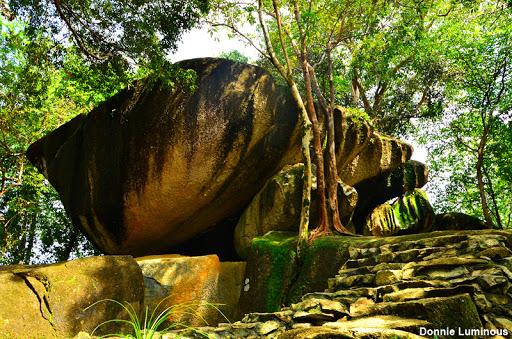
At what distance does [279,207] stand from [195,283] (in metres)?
3.02

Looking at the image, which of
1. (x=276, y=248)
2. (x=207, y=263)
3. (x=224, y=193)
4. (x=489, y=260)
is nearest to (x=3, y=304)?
(x=207, y=263)

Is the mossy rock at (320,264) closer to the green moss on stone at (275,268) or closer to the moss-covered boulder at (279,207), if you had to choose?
the green moss on stone at (275,268)

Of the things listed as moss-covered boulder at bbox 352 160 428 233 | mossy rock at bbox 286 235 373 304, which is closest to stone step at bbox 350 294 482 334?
mossy rock at bbox 286 235 373 304

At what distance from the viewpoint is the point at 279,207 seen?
11016 millimetres

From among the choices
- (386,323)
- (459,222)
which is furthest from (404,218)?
(386,323)

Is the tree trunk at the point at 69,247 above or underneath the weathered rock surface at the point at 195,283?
above

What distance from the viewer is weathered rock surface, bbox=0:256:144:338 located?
6727 mm

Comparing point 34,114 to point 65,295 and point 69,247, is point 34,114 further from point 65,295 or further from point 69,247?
point 65,295

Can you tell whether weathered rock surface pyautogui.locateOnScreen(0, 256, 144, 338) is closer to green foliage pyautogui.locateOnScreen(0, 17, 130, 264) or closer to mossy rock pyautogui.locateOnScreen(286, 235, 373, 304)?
mossy rock pyautogui.locateOnScreen(286, 235, 373, 304)

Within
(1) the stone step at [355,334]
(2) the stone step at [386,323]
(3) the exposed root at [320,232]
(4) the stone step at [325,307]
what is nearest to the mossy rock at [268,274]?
(3) the exposed root at [320,232]

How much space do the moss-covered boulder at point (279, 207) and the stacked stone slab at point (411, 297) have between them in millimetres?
3833

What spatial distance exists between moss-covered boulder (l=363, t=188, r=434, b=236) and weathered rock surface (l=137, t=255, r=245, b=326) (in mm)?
8240

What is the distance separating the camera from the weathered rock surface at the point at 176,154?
37.2 feet

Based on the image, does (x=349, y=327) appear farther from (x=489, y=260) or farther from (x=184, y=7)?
(x=184, y=7)
